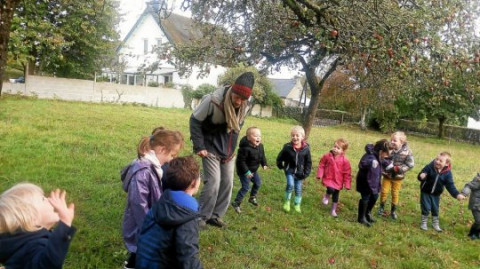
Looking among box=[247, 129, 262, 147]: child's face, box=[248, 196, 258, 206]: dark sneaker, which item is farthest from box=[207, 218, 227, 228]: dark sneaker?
box=[247, 129, 262, 147]: child's face

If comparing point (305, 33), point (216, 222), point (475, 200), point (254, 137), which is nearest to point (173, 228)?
point (216, 222)

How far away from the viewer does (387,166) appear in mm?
7137

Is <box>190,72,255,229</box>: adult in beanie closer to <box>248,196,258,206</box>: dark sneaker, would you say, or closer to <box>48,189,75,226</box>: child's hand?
<box>248,196,258,206</box>: dark sneaker

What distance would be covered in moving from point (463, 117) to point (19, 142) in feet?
105

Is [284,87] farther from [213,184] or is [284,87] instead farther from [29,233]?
[29,233]

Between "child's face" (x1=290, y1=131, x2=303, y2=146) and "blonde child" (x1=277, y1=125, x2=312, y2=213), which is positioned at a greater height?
"child's face" (x1=290, y1=131, x2=303, y2=146)

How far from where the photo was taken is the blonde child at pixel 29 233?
2291mm

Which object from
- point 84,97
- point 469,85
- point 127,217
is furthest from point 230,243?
point 84,97

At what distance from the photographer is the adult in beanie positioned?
16.6 ft

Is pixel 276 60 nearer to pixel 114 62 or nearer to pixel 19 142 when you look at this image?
pixel 19 142

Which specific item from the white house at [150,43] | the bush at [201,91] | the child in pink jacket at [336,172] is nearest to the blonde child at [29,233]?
the child in pink jacket at [336,172]

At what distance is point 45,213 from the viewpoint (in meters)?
2.42

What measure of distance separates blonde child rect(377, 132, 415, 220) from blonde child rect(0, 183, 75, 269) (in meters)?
5.98

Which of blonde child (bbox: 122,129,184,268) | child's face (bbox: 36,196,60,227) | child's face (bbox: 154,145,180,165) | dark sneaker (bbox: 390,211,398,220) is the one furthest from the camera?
dark sneaker (bbox: 390,211,398,220)
